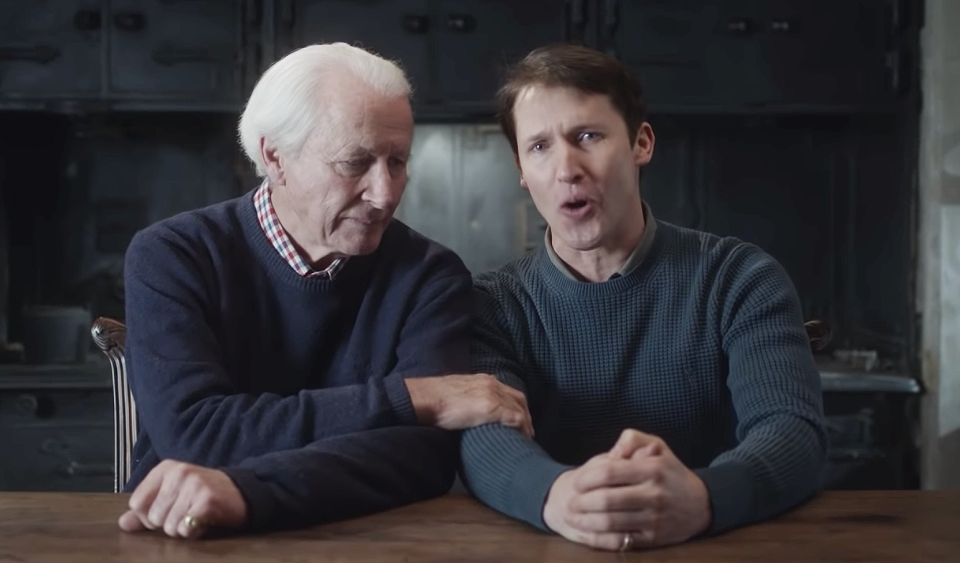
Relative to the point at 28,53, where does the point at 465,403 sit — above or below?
below

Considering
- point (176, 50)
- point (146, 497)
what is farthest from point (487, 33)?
point (146, 497)

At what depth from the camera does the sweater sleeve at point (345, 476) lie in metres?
1.14

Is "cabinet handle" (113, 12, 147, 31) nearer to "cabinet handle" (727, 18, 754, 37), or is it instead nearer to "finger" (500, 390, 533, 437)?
"cabinet handle" (727, 18, 754, 37)

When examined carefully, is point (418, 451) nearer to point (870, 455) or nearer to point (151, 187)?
point (870, 455)

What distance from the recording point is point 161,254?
56.1 inches

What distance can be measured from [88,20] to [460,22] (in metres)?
0.90

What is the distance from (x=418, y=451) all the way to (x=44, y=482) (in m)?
1.74

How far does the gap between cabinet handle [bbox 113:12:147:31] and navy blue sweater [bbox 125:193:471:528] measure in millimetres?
1345

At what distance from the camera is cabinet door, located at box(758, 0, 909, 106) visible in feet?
9.00

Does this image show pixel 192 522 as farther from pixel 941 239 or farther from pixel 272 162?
pixel 941 239

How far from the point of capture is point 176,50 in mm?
2746

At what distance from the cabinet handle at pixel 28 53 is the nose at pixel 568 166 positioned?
1.76m

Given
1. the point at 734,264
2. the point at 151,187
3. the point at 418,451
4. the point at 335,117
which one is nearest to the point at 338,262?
the point at 335,117

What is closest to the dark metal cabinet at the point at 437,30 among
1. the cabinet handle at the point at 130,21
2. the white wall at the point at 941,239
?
the cabinet handle at the point at 130,21
